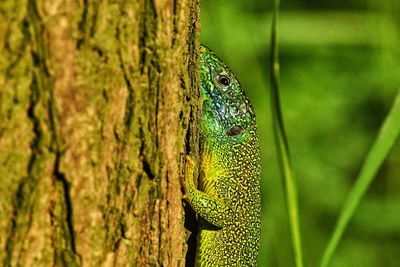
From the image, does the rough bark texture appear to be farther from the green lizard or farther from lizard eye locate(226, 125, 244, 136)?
lizard eye locate(226, 125, 244, 136)

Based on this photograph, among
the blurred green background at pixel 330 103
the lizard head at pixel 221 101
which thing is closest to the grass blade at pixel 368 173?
the lizard head at pixel 221 101

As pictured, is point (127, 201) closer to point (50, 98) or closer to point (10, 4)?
point (50, 98)

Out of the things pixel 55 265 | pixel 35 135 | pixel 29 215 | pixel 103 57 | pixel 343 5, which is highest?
pixel 343 5

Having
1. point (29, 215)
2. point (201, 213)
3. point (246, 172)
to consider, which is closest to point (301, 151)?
point (246, 172)

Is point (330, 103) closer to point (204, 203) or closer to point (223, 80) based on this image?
point (223, 80)

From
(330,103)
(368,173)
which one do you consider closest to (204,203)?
(368,173)

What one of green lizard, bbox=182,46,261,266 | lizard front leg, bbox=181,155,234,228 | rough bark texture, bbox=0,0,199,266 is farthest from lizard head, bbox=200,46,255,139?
rough bark texture, bbox=0,0,199,266
